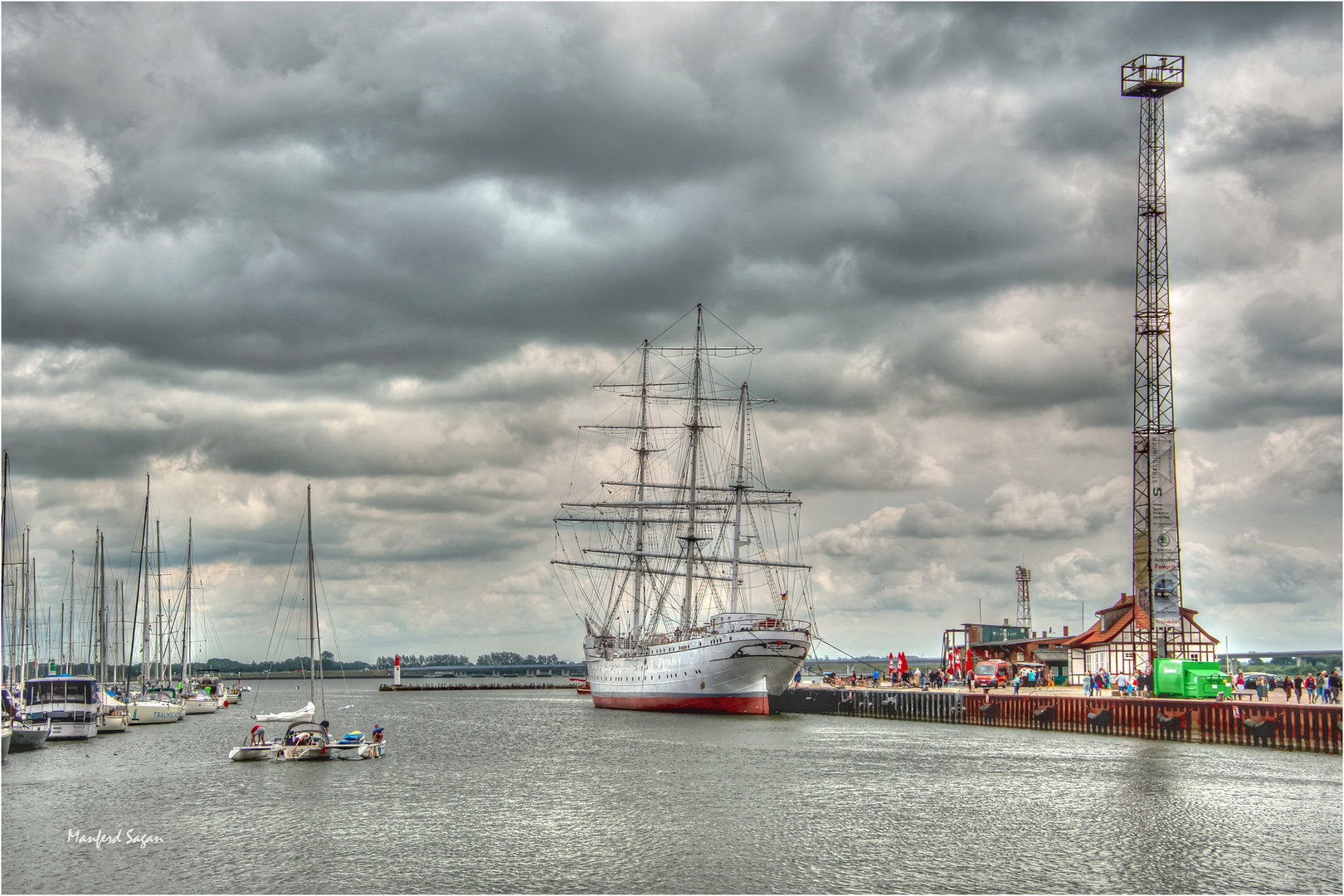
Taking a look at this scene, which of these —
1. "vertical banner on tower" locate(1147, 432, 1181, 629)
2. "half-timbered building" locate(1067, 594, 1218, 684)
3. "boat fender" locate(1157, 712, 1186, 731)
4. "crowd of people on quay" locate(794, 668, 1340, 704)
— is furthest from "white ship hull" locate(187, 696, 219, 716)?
"boat fender" locate(1157, 712, 1186, 731)

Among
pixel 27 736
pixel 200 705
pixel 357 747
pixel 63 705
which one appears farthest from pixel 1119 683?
pixel 200 705

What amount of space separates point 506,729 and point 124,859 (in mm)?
60724

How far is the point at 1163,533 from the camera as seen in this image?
78.1 m

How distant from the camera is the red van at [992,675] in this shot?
307 feet

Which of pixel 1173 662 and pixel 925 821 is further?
pixel 1173 662

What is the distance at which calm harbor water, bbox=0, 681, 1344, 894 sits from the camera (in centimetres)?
3173

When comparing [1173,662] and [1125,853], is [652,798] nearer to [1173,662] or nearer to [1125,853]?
[1125,853]

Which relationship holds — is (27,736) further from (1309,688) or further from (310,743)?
(1309,688)

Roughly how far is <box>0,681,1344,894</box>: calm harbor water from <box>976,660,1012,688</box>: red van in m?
26.1

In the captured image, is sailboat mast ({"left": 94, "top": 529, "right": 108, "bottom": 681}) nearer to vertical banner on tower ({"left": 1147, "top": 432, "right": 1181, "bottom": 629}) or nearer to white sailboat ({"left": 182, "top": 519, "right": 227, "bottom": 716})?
white sailboat ({"left": 182, "top": 519, "right": 227, "bottom": 716})

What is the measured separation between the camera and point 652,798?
46031 millimetres

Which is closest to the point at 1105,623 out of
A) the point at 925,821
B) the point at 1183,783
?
the point at 1183,783

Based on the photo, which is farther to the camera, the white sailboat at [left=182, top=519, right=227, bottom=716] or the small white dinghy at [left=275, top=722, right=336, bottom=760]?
the white sailboat at [left=182, top=519, right=227, bottom=716]

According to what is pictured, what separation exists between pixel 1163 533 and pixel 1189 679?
14.0 meters
